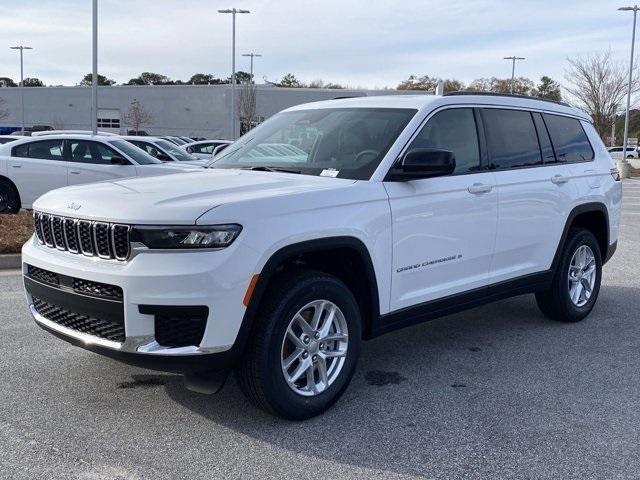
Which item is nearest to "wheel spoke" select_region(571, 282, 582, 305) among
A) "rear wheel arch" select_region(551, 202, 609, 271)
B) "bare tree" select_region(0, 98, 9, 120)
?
"rear wheel arch" select_region(551, 202, 609, 271)

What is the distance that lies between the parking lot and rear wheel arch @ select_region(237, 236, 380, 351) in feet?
1.94

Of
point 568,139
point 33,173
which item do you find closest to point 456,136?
point 568,139

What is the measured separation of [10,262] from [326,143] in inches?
224

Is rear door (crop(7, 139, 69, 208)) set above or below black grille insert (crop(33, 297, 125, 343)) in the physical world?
above

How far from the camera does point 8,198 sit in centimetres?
1327

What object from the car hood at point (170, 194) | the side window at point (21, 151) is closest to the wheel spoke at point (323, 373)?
the car hood at point (170, 194)

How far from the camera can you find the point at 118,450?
11.9ft

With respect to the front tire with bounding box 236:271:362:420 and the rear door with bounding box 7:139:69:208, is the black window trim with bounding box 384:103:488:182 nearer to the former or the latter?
the front tire with bounding box 236:271:362:420

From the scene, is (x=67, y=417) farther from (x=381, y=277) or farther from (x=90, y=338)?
(x=381, y=277)

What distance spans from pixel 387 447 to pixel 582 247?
3.56 meters

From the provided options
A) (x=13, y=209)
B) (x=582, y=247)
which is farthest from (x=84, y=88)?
(x=582, y=247)

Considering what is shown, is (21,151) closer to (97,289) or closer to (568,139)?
(568,139)

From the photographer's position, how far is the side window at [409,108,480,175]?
485cm

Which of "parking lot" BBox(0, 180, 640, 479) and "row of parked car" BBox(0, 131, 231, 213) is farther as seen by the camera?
"row of parked car" BBox(0, 131, 231, 213)
